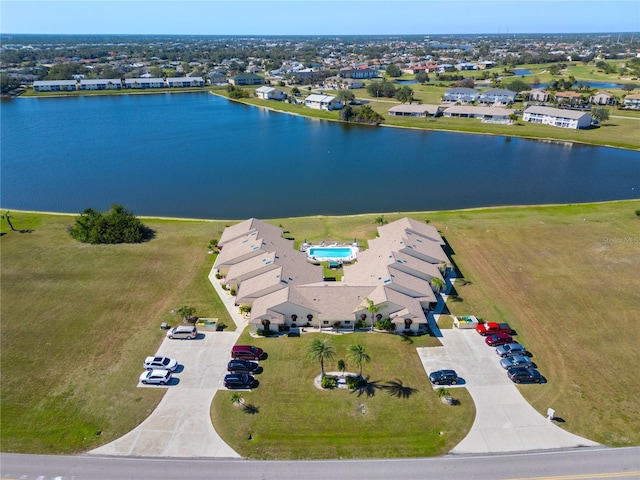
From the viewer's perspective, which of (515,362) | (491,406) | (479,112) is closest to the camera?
(491,406)

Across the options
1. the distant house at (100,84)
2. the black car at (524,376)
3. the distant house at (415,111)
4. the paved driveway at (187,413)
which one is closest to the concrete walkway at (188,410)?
the paved driveway at (187,413)

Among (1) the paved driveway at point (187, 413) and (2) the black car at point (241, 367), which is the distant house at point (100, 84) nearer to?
(1) the paved driveway at point (187, 413)

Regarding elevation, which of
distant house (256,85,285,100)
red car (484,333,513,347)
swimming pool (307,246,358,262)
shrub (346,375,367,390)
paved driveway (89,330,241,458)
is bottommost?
paved driveway (89,330,241,458)

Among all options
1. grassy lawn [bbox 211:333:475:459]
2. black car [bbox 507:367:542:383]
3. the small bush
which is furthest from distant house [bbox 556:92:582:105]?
the small bush

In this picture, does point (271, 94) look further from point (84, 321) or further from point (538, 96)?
point (84, 321)

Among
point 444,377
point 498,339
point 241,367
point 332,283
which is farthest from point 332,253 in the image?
point 444,377

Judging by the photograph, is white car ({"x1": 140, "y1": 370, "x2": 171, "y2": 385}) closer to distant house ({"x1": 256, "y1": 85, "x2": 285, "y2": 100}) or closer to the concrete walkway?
the concrete walkway
